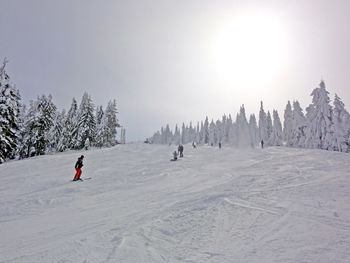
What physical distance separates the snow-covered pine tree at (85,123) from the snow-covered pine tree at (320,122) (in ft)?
148

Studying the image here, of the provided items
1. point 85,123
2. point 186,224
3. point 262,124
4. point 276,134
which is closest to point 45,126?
point 85,123

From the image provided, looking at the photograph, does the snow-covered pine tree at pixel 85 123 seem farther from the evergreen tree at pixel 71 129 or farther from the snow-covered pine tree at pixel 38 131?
the snow-covered pine tree at pixel 38 131

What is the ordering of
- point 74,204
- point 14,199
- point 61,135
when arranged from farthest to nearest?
A: 1. point 61,135
2. point 14,199
3. point 74,204

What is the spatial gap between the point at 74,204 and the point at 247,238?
741 cm

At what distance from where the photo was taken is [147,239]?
474 cm

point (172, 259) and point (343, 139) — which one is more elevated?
point (343, 139)

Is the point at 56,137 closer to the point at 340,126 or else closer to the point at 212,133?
the point at 340,126

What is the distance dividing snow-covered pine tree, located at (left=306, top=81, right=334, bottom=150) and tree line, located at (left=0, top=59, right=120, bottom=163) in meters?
43.8

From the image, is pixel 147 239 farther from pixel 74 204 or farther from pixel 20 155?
pixel 20 155

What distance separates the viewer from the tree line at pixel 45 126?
991 inches

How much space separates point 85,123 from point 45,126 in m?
8.34

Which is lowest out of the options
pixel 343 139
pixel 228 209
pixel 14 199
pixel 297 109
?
pixel 14 199

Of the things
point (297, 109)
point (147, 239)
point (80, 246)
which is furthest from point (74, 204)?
point (297, 109)

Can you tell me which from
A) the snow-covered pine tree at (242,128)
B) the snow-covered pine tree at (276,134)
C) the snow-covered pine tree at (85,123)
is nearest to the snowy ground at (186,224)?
the snow-covered pine tree at (85,123)
